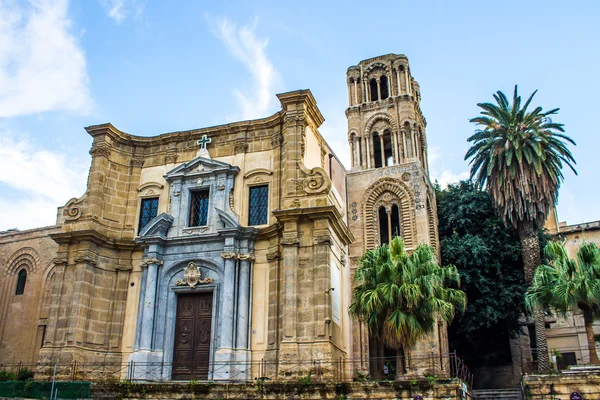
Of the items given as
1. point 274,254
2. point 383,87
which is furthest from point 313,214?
point 383,87

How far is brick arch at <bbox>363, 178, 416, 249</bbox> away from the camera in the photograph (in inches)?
1113

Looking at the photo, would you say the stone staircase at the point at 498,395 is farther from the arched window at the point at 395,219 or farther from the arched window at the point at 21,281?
the arched window at the point at 21,281

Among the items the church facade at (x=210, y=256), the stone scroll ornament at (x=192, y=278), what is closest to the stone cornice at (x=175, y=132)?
the church facade at (x=210, y=256)

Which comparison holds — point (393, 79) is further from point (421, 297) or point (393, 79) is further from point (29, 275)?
point (29, 275)

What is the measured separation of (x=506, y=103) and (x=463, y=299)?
13489mm

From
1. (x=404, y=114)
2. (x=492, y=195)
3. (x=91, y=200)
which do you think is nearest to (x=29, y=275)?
(x=91, y=200)

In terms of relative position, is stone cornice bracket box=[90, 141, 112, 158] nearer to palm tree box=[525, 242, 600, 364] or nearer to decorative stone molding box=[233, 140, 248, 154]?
decorative stone molding box=[233, 140, 248, 154]

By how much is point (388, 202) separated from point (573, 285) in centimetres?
1067

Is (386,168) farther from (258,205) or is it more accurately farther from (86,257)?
(86,257)

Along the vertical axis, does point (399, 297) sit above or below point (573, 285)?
below

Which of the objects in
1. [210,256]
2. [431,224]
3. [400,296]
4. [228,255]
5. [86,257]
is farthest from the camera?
[431,224]

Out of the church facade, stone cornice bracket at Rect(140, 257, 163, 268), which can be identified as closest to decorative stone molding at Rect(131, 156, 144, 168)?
the church facade

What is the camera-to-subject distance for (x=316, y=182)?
20953 mm

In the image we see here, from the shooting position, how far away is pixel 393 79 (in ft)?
107
